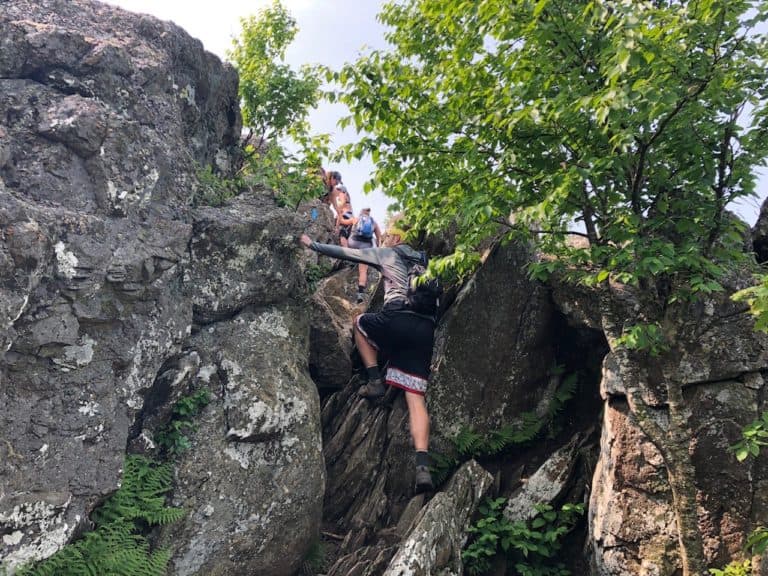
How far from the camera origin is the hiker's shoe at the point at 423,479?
852 centimetres

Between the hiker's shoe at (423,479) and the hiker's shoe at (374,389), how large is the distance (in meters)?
1.74

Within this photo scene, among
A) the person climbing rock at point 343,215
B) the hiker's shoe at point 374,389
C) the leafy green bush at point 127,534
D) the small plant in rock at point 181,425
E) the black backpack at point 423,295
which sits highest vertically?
the person climbing rock at point 343,215

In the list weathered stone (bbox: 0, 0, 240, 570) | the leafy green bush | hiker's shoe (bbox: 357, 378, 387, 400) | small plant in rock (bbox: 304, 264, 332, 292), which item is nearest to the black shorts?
hiker's shoe (bbox: 357, 378, 387, 400)

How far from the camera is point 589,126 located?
673 cm

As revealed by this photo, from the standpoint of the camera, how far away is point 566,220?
28.0 feet

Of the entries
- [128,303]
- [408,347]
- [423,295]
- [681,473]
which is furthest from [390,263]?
[681,473]

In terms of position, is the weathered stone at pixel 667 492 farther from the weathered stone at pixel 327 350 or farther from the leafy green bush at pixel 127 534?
the leafy green bush at pixel 127 534

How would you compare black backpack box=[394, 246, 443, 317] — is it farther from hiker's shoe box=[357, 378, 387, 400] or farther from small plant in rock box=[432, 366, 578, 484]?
small plant in rock box=[432, 366, 578, 484]

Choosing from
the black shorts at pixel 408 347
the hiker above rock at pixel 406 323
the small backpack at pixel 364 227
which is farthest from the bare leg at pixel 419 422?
the small backpack at pixel 364 227

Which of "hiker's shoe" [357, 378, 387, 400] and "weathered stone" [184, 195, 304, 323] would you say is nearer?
"weathered stone" [184, 195, 304, 323]

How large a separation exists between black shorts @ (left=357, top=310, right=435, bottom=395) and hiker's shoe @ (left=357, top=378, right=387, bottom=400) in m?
0.57

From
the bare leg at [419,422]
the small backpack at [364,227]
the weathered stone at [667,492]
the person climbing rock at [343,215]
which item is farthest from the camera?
the person climbing rock at [343,215]

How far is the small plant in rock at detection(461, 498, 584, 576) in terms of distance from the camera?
8.05 m

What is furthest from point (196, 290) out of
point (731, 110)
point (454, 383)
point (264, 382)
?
point (731, 110)
